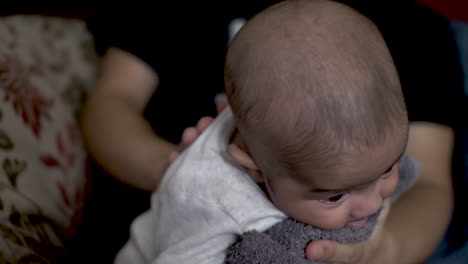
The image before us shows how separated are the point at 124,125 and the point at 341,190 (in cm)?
59

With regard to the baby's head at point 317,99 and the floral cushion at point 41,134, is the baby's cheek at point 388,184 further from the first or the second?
the floral cushion at point 41,134

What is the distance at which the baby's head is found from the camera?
453 mm

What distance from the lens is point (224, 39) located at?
96 centimetres

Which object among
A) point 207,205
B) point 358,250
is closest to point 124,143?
point 207,205

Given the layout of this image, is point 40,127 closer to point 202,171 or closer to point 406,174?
point 202,171

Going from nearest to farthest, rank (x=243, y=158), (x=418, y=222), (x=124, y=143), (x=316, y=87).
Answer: (x=316, y=87), (x=243, y=158), (x=418, y=222), (x=124, y=143)

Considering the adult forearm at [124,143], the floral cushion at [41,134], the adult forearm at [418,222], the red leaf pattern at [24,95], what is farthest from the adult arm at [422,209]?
the red leaf pattern at [24,95]

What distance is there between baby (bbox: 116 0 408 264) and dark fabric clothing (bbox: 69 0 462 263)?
0.36 metres

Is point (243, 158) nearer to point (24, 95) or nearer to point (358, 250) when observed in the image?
point (358, 250)

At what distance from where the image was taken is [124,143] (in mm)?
964

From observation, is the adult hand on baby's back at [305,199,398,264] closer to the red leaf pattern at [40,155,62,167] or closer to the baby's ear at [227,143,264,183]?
the baby's ear at [227,143,264,183]

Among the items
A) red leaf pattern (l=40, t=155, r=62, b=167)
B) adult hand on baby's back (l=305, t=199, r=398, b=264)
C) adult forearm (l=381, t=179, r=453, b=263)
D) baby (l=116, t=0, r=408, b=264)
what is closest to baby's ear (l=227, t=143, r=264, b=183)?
baby (l=116, t=0, r=408, b=264)

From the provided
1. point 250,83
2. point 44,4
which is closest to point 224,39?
point 250,83

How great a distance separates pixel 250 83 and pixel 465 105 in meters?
0.63
